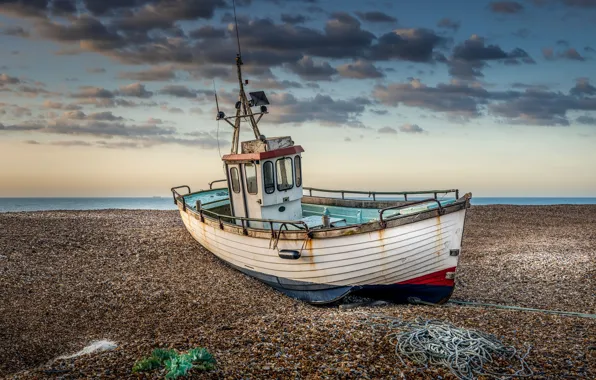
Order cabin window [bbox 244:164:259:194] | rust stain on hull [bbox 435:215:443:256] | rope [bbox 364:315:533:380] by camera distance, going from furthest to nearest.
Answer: cabin window [bbox 244:164:259:194] → rust stain on hull [bbox 435:215:443:256] → rope [bbox 364:315:533:380]

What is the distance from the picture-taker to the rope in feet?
23.1

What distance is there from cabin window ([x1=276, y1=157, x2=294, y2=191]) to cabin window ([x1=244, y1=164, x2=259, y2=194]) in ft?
2.16

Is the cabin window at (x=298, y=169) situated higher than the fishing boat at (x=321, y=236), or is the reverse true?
the cabin window at (x=298, y=169)

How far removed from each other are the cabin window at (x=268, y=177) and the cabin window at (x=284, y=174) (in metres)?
0.20

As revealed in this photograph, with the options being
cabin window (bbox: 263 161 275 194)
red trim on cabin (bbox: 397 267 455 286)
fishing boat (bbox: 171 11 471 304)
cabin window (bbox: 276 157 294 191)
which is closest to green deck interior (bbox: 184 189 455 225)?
fishing boat (bbox: 171 11 471 304)

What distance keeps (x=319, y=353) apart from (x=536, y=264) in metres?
11.3

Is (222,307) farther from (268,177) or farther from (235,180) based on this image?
(235,180)

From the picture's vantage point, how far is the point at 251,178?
14.3m

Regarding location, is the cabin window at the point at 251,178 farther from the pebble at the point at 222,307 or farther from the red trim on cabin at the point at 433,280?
the red trim on cabin at the point at 433,280

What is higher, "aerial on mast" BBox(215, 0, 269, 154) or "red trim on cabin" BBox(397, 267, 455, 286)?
"aerial on mast" BBox(215, 0, 269, 154)

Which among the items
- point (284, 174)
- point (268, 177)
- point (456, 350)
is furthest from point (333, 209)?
point (456, 350)

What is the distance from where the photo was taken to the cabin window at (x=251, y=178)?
14211mm

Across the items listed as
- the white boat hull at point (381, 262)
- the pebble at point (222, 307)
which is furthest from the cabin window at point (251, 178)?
the pebble at point (222, 307)

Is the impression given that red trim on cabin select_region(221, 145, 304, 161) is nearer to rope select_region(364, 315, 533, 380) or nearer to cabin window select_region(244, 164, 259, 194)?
cabin window select_region(244, 164, 259, 194)
